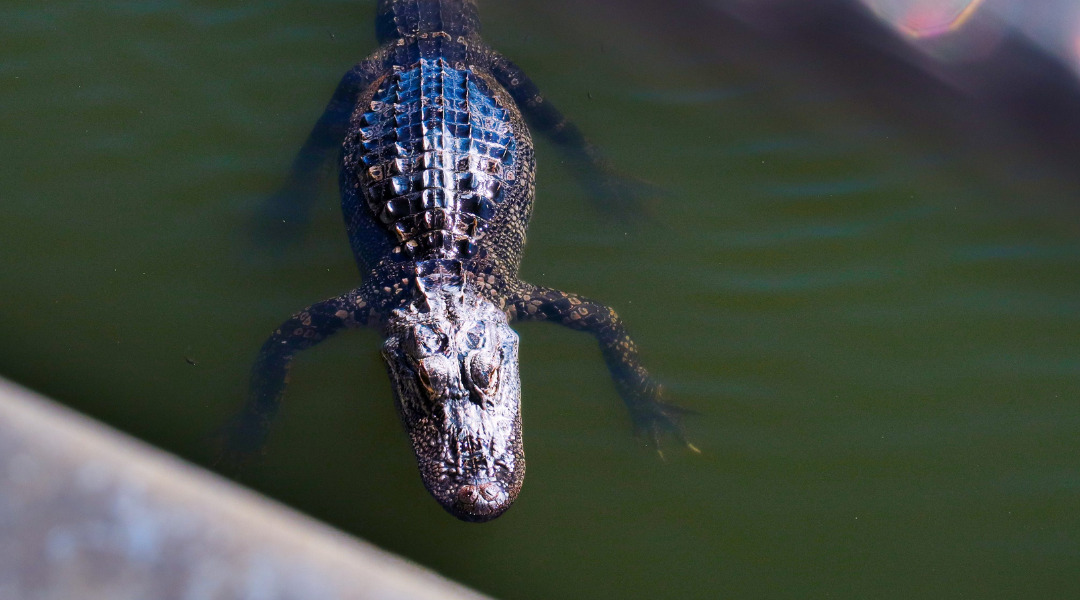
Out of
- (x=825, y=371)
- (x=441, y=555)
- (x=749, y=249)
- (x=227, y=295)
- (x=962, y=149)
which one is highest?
(x=962, y=149)

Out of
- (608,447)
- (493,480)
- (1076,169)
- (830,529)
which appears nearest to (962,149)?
(1076,169)

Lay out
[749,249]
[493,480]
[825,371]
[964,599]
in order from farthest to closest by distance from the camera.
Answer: [749,249]
[825,371]
[964,599]
[493,480]

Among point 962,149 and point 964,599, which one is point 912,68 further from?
point 964,599

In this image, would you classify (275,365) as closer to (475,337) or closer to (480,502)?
(475,337)

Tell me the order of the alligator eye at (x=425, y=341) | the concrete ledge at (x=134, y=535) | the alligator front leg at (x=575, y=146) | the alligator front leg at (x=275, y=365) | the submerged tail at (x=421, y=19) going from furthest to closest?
the submerged tail at (x=421, y=19) < the alligator front leg at (x=575, y=146) < the alligator front leg at (x=275, y=365) < the alligator eye at (x=425, y=341) < the concrete ledge at (x=134, y=535)

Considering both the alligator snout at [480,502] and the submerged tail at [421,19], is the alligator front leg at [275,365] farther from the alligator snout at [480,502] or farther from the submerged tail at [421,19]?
the submerged tail at [421,19]

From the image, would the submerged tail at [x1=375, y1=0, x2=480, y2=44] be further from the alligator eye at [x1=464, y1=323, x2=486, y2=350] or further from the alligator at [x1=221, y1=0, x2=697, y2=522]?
the alligator eye at [x1=464, y1=323, x2=486, y2=350]

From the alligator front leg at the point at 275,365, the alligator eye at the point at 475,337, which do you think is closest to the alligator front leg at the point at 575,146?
the alligator eye at the point at 475,337
